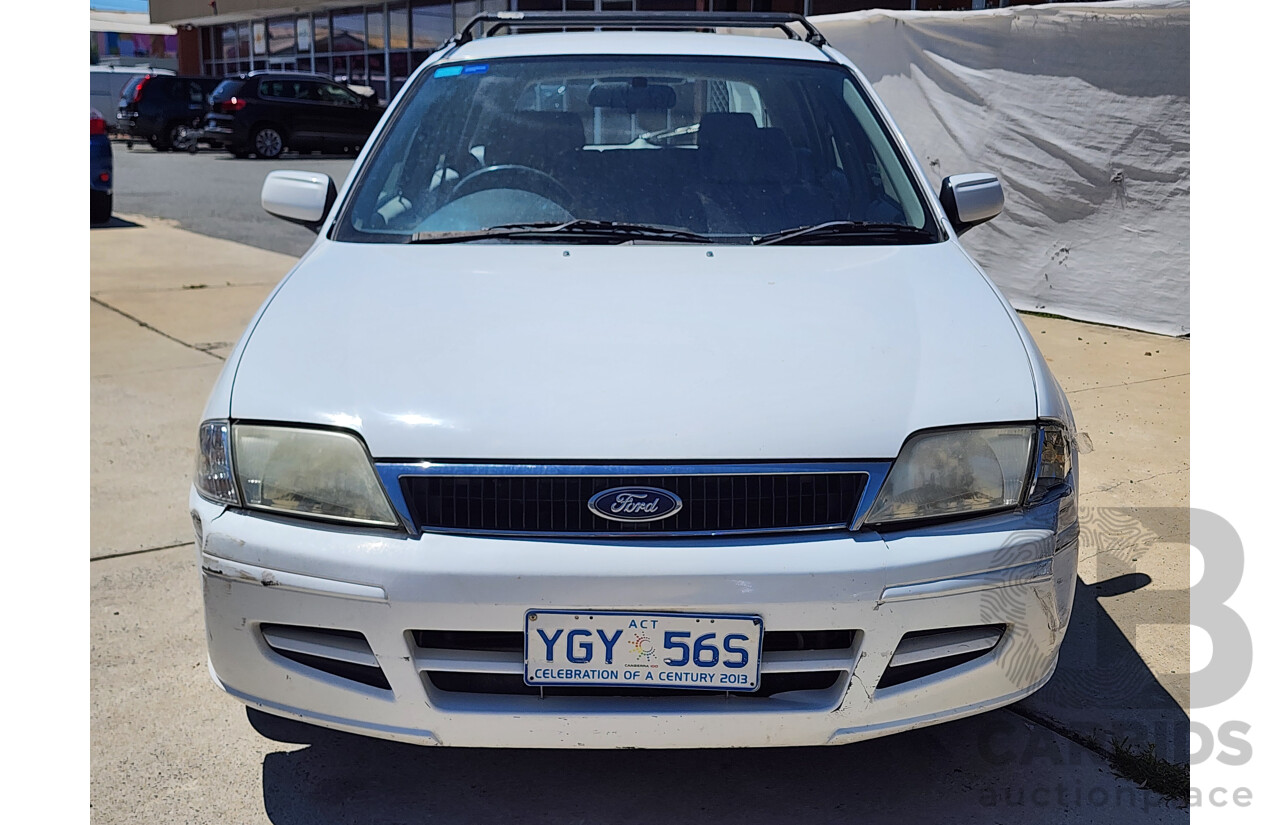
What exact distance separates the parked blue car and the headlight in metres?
11.9

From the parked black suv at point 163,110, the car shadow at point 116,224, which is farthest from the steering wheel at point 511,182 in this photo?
the parked black suv at point 163,110

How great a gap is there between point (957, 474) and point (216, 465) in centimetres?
143

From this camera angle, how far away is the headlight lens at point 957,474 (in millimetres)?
2201

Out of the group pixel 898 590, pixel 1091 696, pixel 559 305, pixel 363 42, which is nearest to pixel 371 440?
pixel 559 305

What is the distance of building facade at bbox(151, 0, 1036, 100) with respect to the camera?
73.4ft

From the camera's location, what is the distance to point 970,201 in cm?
343

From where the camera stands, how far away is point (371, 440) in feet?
7.22

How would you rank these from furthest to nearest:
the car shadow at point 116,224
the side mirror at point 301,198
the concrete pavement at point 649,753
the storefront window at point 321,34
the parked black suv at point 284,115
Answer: the storefront window at point 321,34, the parked black suv at point 284,115, the car shadow at point 116,224, the side mirror at point 301,198, the concrete pavement at point 649,753

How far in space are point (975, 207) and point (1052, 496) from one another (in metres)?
1.35

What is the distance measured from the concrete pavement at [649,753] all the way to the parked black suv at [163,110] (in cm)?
2390

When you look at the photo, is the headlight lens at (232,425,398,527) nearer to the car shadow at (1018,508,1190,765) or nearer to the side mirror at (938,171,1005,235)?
the car shadow at (1018,508,1190,765)

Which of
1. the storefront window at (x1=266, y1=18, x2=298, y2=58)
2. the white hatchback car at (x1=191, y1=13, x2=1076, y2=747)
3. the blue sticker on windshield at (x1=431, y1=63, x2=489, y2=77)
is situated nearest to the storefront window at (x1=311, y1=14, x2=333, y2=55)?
the storefront window at (x1=266, y1=18, x2=298, y2=58)

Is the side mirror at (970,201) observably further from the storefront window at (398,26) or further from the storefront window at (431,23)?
the storefront window at (398,26)

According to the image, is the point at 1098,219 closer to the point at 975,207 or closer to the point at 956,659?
the point at 975,207
